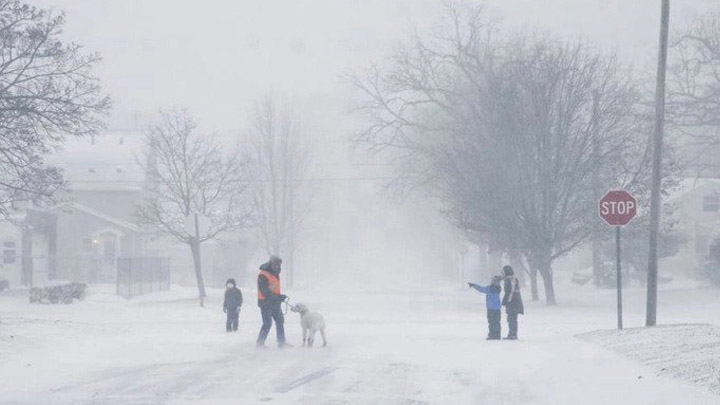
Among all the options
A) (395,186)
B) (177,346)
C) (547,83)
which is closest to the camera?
(177,346)

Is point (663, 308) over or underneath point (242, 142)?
underneath

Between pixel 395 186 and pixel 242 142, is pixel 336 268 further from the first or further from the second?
pixel 395 186

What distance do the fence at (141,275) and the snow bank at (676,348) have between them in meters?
30.9

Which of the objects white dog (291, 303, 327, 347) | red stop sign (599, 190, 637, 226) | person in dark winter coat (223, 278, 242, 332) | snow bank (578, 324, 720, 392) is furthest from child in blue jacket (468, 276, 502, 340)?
person in dark winter coat (223, 278, 242, 332)

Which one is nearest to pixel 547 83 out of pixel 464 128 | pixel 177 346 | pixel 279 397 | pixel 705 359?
pixel 464 128

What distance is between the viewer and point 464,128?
43.0 meters

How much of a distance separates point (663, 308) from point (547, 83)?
912 cm

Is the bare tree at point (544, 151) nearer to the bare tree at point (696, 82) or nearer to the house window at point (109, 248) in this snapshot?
the bare tree at point (696, 82)

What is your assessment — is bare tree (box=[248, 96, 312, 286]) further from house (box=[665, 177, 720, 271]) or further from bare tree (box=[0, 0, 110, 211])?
bare tree (box=[0, 0, 110, 211])

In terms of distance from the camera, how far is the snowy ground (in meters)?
13.3

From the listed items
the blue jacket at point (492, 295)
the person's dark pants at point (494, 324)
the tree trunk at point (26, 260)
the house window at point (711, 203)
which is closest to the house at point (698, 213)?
the house window at point (711, 203)

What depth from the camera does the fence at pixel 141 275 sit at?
49.4 m

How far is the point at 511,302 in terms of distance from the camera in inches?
894

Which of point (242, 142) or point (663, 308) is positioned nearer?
point (663, 308)
